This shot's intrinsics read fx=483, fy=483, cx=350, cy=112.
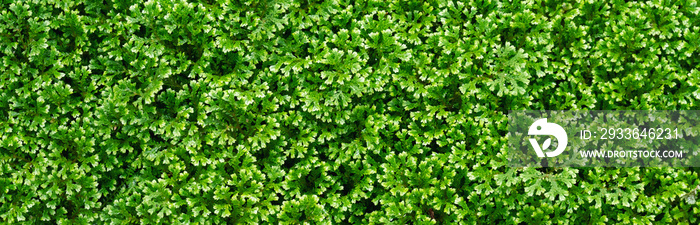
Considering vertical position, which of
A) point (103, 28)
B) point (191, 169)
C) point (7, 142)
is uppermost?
point (103, 28)

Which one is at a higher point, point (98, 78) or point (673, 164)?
point (98, 78)

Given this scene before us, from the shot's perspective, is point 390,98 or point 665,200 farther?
point 390,98

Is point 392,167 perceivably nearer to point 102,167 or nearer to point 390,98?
point 390,98

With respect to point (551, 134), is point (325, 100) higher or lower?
higher

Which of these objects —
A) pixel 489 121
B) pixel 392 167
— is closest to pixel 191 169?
pixel 392 167

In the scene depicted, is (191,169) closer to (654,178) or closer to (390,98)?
(390,98)

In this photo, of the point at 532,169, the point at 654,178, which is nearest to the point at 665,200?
the point at 654,178
